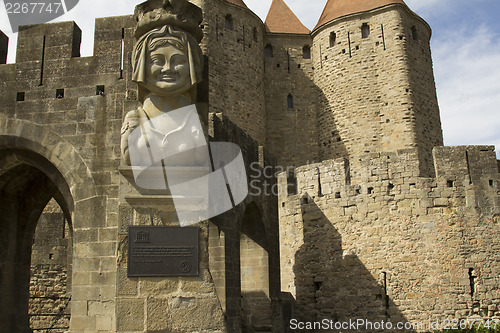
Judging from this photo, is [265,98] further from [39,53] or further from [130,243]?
[130,243]

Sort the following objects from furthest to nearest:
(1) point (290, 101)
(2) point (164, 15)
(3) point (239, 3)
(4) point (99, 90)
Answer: (1) point (290, 101) → (3) point (239, 3) → (4) point (99, 90) → (2) point (164, 15)

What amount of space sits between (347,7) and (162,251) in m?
23.1

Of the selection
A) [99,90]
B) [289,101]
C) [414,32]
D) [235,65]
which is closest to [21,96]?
[99,90]

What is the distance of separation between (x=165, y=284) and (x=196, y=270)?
25 centimetres

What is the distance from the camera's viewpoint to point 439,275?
1167 centimetres

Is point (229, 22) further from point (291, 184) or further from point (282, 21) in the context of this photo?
point (291, 184)

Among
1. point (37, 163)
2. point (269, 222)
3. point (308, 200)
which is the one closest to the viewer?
point (37, 163)

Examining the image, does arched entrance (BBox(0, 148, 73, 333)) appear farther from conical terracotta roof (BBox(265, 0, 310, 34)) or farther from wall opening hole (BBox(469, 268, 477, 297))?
conical terracotta roof (BBox(265, 0, 310, 34))

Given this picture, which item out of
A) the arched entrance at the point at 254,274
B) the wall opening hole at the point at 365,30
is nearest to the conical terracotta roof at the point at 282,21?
the wall opening hole at the point at 365,30

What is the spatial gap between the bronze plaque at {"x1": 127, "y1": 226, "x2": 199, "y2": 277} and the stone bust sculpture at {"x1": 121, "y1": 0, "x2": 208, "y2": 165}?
1.74ft

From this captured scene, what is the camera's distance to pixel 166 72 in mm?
4316

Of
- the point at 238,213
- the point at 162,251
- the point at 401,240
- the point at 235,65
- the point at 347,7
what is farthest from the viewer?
the point at 347,7

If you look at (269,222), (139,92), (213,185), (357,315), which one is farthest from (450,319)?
(139,92)

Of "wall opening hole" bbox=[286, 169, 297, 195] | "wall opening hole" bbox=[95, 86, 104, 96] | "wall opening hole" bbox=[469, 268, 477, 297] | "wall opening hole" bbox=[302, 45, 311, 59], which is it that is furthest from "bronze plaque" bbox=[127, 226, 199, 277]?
"wall opening hole" bbox=[302, 45, 311, 59]
